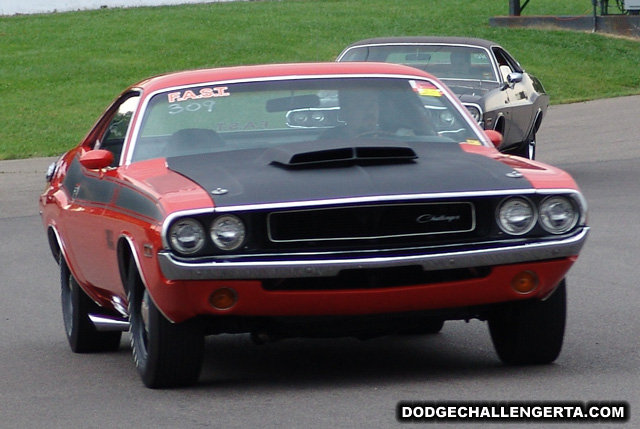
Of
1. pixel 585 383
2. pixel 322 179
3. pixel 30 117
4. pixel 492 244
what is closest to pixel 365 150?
pixel 322 179

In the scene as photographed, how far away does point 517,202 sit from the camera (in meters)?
5.90

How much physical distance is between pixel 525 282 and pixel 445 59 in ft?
32.0

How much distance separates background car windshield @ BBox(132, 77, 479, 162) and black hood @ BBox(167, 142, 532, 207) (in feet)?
1.42

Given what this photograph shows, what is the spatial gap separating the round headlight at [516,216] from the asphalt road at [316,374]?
674 mm

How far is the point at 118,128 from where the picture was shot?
7.43m

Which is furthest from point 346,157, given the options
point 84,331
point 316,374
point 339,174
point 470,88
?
point 470,88

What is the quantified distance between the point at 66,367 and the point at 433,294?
2285 millimetres

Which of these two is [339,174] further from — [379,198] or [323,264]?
[323,264]

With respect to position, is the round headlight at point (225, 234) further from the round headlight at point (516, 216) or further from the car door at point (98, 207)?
the round headlight at point (516, 216)

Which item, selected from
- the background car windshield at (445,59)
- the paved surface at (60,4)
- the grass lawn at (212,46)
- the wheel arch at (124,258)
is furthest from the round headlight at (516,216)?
the paved surface at (60,4)

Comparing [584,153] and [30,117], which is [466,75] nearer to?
[584,153]

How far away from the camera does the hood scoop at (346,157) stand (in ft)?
20.0

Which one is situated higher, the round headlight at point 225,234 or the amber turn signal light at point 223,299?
the round headlight at point 225,234

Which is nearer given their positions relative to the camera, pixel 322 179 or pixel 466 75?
pixel 322 179
